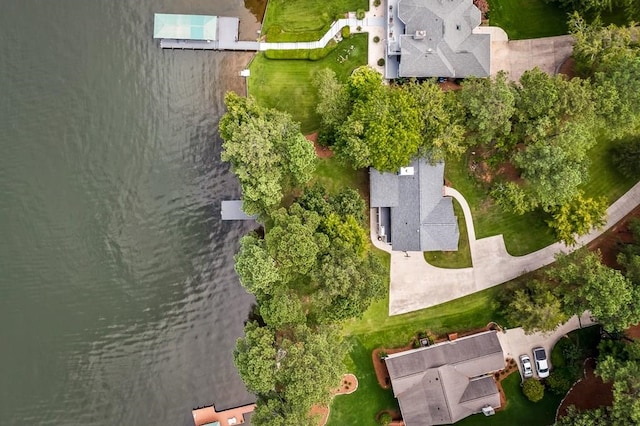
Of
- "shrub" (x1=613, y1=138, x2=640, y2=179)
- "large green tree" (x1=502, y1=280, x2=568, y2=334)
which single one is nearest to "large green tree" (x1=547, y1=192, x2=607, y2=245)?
"shrub" (x1=613, y1=138, x2=640, y2=179)

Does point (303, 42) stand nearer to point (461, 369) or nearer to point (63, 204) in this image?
point (63, 204)

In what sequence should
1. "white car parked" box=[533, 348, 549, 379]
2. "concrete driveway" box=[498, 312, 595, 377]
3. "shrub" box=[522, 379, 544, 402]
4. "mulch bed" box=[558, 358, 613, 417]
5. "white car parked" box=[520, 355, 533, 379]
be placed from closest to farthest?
"shrub" box=[522, 379, 544, 402]
"mulch bed" box=[558, 358, 613, 417]
"white car parked" box=[533, 348, 549, 379]
"white car parked" box=[520, 355, 533, 379]
"concrete driveway" box=[498, 312, 595, 377]

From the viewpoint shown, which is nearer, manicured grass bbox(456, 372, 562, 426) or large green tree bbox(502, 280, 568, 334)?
large green tree bbox(502, 280, 568, 334)

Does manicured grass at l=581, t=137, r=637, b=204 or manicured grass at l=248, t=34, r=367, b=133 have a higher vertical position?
manicured grass at l=248, t=34, r=367, b=133

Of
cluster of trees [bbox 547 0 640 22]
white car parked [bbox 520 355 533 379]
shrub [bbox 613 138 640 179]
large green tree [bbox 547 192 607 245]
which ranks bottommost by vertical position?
white car parked [bbox 520 355 533 379]

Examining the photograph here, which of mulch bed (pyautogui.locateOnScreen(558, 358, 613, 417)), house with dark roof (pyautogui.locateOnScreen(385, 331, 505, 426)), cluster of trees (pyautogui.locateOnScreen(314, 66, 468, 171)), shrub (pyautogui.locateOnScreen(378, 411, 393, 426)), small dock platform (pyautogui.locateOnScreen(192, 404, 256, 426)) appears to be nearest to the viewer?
cluster of trees (pyautogui.locateOnScreen(314, 66, 468, 171))

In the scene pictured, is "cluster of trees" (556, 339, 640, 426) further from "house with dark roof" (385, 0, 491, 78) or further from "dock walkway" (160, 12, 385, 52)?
"dock walkway" (160, 12, 385, 52)

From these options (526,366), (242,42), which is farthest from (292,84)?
(526,366)
